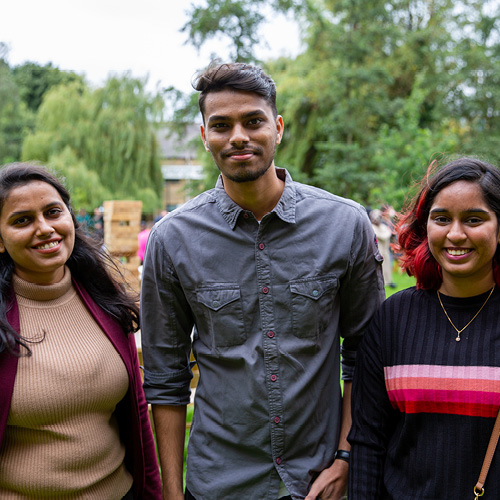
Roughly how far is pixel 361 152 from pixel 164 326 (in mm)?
17848

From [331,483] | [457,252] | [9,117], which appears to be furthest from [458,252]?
[9,117]

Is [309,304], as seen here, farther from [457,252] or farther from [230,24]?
[230,24]

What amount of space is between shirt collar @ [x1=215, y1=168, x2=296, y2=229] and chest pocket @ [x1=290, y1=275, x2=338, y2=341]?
24 centimetres

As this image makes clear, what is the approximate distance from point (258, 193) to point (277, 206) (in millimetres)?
88

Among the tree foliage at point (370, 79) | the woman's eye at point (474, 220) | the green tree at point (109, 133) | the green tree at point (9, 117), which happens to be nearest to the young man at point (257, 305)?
the woman's eye at point (474, 220)

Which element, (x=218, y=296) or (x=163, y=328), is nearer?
(x=218, y=296)

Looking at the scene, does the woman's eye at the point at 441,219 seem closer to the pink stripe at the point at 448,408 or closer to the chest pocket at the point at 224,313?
the pink stripe at the point at 448,408

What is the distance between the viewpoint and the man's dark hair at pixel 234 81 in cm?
203

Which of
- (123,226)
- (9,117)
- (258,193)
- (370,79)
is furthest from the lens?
(9,117)

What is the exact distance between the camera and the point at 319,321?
2.04 metres

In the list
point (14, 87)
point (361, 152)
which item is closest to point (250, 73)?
point (361, 152)

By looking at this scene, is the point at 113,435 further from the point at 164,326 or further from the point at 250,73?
the point at 250,73

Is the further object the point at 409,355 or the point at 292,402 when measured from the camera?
the point at 292,402

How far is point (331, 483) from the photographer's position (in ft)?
6.51
